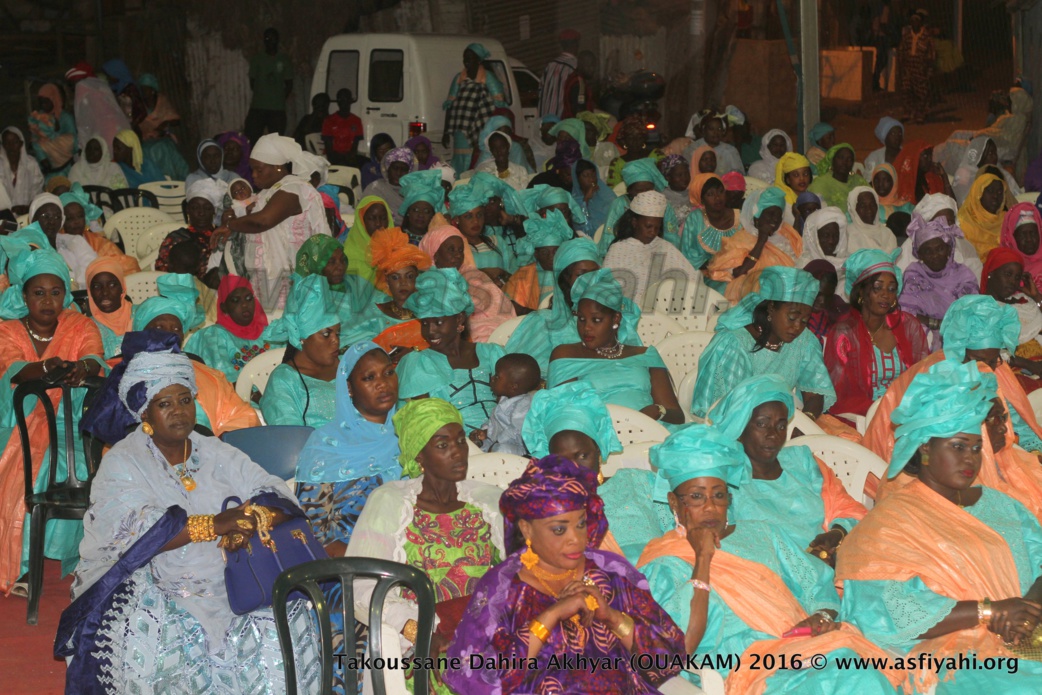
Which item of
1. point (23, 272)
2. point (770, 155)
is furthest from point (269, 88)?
point (23, 272)

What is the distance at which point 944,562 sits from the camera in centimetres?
352

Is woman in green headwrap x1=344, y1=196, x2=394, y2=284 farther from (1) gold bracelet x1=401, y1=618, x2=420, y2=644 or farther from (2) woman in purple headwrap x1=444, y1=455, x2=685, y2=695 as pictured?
(2) woman in purple headwrap x1=444, y1=455, x2=685, y2=695

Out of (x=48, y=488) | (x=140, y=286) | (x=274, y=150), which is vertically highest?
(x=274, y=150)

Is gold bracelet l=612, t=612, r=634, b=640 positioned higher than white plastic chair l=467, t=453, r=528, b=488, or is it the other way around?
gold bracelet l=612, t=612, r=634, b=640

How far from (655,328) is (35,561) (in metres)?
3.23

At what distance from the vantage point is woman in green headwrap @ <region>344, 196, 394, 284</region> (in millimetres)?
8164

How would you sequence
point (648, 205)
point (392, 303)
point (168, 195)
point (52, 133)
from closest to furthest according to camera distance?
point (392, 303), point (648, 205), point (168, 195), point (52, 133)

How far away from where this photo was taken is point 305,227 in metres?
7.40

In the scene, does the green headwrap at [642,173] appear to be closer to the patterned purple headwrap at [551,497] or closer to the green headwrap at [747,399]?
the green headwrap at [747,399]

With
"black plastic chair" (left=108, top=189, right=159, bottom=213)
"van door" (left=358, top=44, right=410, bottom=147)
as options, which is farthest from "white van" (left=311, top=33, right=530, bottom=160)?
"black plastic chair" (left=108, top=189, right=159, bottom=213)

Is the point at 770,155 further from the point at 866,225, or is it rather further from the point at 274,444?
the point at 274,444

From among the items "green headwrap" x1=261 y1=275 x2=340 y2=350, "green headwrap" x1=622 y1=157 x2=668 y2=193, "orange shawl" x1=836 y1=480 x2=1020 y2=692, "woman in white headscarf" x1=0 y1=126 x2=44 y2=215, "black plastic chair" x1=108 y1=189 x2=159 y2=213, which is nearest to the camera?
"orange shawl" x1=836 y1=480 x2=1020 y2=692

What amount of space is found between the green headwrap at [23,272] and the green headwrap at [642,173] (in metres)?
4.74

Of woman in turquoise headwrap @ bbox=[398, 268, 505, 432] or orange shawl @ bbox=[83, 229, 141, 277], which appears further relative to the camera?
orange shawl @ bbox=[83, 229, 141, 277]
